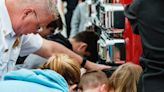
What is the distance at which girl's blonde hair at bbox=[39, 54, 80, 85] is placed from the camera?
10.0ft

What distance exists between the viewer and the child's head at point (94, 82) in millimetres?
3232

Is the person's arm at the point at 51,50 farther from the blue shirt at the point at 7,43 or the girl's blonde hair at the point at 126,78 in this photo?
the girl's blonde hair at the point at 126,78

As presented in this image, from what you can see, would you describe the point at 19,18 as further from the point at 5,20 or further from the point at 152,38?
the point at 152,38

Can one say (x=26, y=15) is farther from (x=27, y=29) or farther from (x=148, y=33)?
(x=148, y=33)

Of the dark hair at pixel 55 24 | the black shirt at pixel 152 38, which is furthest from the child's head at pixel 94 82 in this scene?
the dark hair at pixel 55 24

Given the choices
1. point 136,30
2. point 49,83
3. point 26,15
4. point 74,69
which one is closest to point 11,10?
point 26,15

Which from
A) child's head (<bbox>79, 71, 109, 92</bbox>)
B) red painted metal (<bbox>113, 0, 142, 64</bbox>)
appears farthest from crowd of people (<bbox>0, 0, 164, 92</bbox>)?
red painted metal (<bbox>113, 0, 142, 64</bbox>)

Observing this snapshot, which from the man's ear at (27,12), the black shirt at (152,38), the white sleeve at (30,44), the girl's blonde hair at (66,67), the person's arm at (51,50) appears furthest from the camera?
the person's arm at (51,50)

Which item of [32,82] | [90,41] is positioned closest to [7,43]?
[32,82]

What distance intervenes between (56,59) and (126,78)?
45cm

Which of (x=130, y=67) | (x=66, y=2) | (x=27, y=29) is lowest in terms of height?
(x=66, y=2)

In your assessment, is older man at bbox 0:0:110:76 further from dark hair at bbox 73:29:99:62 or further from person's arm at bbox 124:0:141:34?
dark hair at bbox 73:29:99:62

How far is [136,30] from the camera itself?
105 inches

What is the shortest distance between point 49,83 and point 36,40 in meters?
1.56
